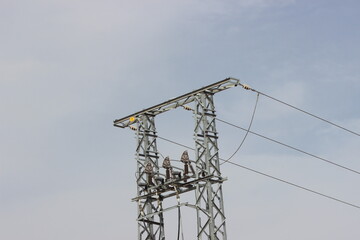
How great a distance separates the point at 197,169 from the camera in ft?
119

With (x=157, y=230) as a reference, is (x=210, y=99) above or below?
above

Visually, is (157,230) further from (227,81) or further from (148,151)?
(227,81)

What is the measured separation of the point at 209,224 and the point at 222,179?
2.02 meters

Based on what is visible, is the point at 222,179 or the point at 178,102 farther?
the point at 178,102

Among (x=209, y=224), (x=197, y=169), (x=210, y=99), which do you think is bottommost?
(x=209, y=224)

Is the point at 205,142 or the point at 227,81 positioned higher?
the point at 227,81

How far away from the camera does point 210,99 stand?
3716 cm

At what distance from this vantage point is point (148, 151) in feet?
130

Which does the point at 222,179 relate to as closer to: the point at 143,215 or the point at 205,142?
the point at 205,142

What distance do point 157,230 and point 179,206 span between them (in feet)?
7.48

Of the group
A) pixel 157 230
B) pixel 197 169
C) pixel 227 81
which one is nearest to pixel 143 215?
pixel 157 230

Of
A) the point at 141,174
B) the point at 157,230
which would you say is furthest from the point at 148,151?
the point at 157,230

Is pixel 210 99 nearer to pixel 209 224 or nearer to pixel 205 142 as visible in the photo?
pixel 205 142

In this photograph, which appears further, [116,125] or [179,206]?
[116,125]
